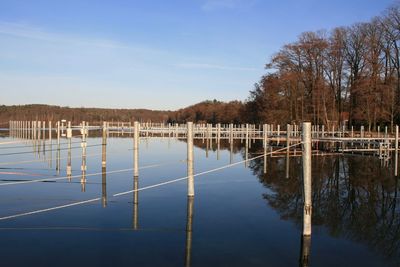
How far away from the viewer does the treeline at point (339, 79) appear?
1748 inches

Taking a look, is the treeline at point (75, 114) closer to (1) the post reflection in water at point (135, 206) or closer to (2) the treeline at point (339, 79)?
(2) the treeline at point (339, 79)

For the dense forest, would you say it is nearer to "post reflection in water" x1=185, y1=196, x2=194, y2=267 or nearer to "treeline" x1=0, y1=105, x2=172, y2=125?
"post reflection in water" x1=185, y1=196, x2=194, y2=267

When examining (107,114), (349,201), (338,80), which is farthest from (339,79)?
(107,114)

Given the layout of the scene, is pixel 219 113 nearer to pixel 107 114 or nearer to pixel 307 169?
pixel 307 169

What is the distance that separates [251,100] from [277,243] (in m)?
61.4

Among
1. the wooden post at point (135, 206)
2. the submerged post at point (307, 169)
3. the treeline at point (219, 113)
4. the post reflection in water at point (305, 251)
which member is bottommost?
the post reflection in water at point (305, 251)

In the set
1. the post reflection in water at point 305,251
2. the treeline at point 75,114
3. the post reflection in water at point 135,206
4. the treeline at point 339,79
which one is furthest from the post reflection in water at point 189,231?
the treeline at point 75,114

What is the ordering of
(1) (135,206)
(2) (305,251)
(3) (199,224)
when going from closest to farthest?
1. (2) (305,251)
2. (3) (199,224)
3. (1) (135,206)

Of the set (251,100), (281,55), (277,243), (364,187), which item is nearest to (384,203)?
(364,187)

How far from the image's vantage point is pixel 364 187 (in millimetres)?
16109

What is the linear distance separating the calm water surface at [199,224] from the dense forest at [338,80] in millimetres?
30363

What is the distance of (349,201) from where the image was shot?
43.9 ft

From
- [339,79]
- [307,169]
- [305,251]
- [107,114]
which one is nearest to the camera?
[305,251]

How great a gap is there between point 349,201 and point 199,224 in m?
5.68
